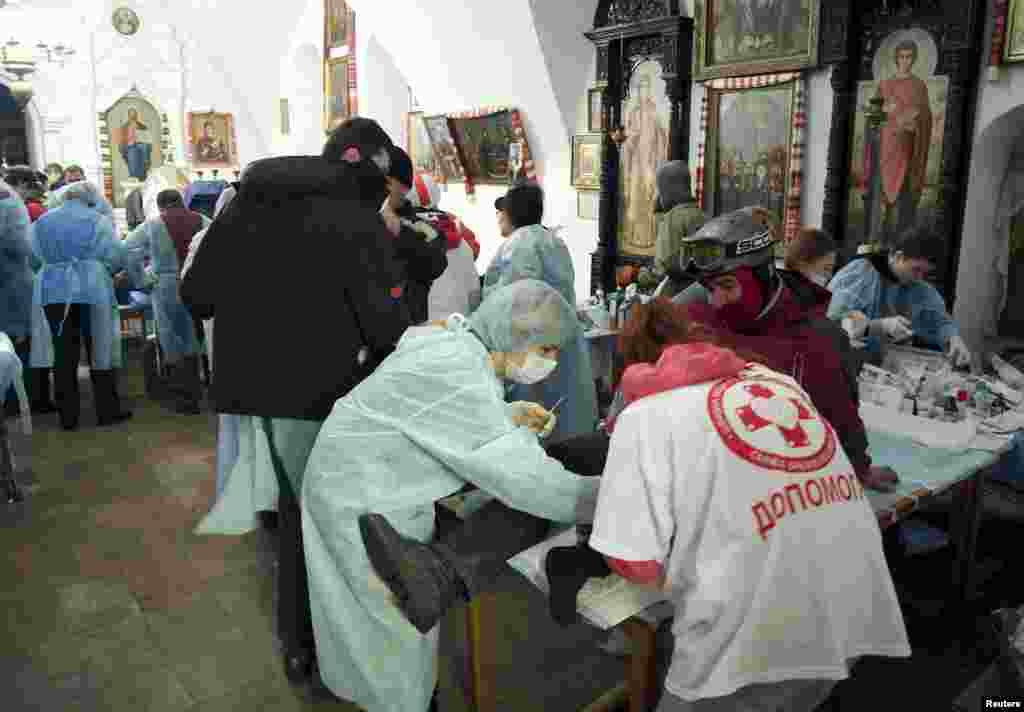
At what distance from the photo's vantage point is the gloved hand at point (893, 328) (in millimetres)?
3840

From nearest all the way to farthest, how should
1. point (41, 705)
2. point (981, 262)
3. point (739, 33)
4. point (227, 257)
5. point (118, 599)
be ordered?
1. point (227, 257)
2. point (41, 705)
3. point (118, 599)
4. point (981, 262)
5. point (739, 33)

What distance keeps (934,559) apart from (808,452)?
8.12 ft

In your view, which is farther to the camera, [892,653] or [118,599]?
[118,599]

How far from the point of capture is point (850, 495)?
1683 mm

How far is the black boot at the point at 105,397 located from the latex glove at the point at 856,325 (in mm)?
4840

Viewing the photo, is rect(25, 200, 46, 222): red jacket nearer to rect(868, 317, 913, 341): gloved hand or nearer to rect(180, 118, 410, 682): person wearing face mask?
rect(180, 118, 410, 682): person wearing face mask

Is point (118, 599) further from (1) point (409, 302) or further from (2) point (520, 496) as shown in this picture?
(2) point (520, 496)

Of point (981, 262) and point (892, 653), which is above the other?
point (981, 262)

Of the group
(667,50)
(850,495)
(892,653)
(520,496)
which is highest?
(667,50)

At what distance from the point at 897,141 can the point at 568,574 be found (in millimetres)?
4633

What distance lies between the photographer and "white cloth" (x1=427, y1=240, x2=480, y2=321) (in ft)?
14.1

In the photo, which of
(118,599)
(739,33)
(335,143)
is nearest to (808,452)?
(335,143)

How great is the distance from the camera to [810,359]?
2377 millimetres

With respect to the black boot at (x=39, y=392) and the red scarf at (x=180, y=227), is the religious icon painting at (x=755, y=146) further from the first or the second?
the black boot at (x=39, y=392)
